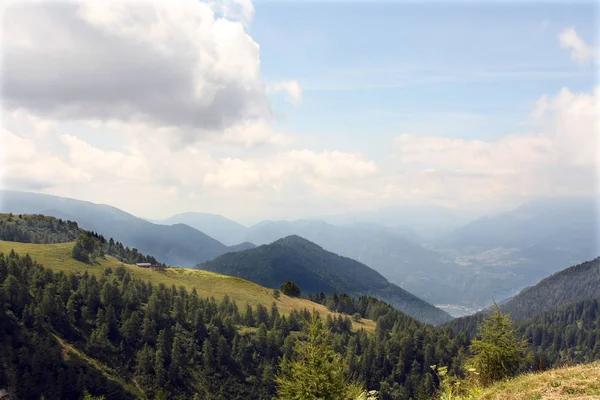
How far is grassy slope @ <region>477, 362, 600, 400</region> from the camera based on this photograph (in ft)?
65.1

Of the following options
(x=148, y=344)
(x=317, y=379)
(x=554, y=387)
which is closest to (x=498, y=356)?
(x=554, y=387)

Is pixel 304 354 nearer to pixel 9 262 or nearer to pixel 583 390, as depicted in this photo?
pixel 583 390

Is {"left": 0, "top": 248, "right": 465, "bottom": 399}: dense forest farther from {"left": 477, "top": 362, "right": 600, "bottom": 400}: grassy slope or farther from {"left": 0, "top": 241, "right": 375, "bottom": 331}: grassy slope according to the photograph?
{"left": 477, "top": 362, "right": 600, "bottom": 400}: grassy slope

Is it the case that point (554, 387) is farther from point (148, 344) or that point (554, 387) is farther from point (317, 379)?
point (148, 344)

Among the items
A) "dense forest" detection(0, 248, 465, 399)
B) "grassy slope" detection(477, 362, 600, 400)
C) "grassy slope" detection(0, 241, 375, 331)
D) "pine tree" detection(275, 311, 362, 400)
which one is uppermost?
"grassy slope" detection(477, 362, 600, 400)

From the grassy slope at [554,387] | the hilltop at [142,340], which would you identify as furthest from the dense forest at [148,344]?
the grassy slope at [554,387]

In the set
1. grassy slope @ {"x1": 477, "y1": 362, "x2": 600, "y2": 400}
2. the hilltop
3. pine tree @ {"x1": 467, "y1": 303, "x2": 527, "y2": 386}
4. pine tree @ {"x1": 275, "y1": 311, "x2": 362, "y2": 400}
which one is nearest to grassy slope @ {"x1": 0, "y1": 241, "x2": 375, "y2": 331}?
the hilltop

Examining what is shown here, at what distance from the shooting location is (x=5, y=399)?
83.5m

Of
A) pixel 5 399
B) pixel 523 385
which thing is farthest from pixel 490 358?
pixel 5 399

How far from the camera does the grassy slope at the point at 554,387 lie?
65.1ft

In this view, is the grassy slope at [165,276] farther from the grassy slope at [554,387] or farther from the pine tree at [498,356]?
the grassy slope at [554,387]

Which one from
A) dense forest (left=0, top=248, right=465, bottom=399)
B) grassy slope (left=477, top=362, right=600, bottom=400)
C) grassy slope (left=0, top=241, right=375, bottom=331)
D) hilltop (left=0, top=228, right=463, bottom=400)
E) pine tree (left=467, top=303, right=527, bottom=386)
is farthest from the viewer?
grassy slope (left=0, top=241, right=375, bottom=331)

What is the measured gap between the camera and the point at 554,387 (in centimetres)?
2069

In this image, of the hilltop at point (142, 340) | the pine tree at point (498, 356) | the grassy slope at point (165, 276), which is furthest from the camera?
Result: the grassy slope at point (165, 276)
